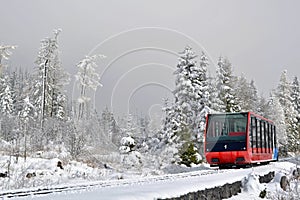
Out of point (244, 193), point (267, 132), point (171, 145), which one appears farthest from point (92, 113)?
point (244, 193)

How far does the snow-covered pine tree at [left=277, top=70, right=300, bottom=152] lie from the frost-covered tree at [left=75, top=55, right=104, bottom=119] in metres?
28.6

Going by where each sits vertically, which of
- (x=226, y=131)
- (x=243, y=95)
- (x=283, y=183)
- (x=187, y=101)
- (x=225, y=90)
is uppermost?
(x=243, y=95)

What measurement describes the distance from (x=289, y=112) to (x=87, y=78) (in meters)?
30.8

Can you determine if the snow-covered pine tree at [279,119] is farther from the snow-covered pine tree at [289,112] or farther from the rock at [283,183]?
the rock at [283,183]

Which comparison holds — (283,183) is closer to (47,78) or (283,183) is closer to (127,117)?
(127,117)

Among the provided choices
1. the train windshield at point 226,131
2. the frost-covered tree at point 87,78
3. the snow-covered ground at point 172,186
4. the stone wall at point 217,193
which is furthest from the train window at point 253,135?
the frost-covered tree at point 87,78

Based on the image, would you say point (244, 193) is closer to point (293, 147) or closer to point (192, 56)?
point (192, 56)

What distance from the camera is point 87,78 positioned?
3891 cm

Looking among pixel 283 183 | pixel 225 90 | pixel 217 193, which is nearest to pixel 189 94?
pixel 225 90

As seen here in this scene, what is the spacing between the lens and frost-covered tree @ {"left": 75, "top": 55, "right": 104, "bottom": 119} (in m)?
38.6

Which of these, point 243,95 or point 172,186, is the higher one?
point 243,95

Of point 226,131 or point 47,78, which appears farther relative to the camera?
point 47,78

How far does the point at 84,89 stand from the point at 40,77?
5753mm

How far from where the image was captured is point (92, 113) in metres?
38.2
